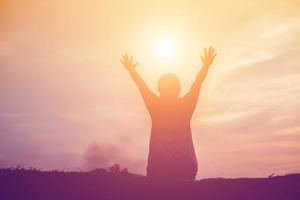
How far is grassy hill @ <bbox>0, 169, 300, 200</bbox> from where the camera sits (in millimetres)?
8859

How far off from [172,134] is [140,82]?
4.71 ft

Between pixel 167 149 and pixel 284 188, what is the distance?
322cm

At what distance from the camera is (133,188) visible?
9.32 meters

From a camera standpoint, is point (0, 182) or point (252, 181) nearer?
point (252, 181)

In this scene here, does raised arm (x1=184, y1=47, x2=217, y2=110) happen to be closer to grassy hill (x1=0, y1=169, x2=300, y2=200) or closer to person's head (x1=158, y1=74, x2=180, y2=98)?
person's head (x1=158, y1=74, x2=180, y2=98)

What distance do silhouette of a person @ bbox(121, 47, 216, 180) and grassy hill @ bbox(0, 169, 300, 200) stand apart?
169 cm

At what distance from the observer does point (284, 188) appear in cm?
886

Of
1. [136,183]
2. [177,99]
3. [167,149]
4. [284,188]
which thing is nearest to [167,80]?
[177,99]

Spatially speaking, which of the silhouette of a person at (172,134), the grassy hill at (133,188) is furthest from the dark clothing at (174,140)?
the grassy hill at (133,188)

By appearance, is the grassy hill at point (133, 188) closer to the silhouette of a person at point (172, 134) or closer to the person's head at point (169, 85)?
the silhouette of a person at point (172, 134)

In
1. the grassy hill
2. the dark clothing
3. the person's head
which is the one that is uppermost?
the person's head

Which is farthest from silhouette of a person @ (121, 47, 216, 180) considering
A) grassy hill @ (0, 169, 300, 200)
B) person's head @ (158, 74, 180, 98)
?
grassy hill @ (0, 169, 300, 200)

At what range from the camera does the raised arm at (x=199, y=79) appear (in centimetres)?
1156

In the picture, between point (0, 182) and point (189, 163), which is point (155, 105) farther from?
point (0, 182)
